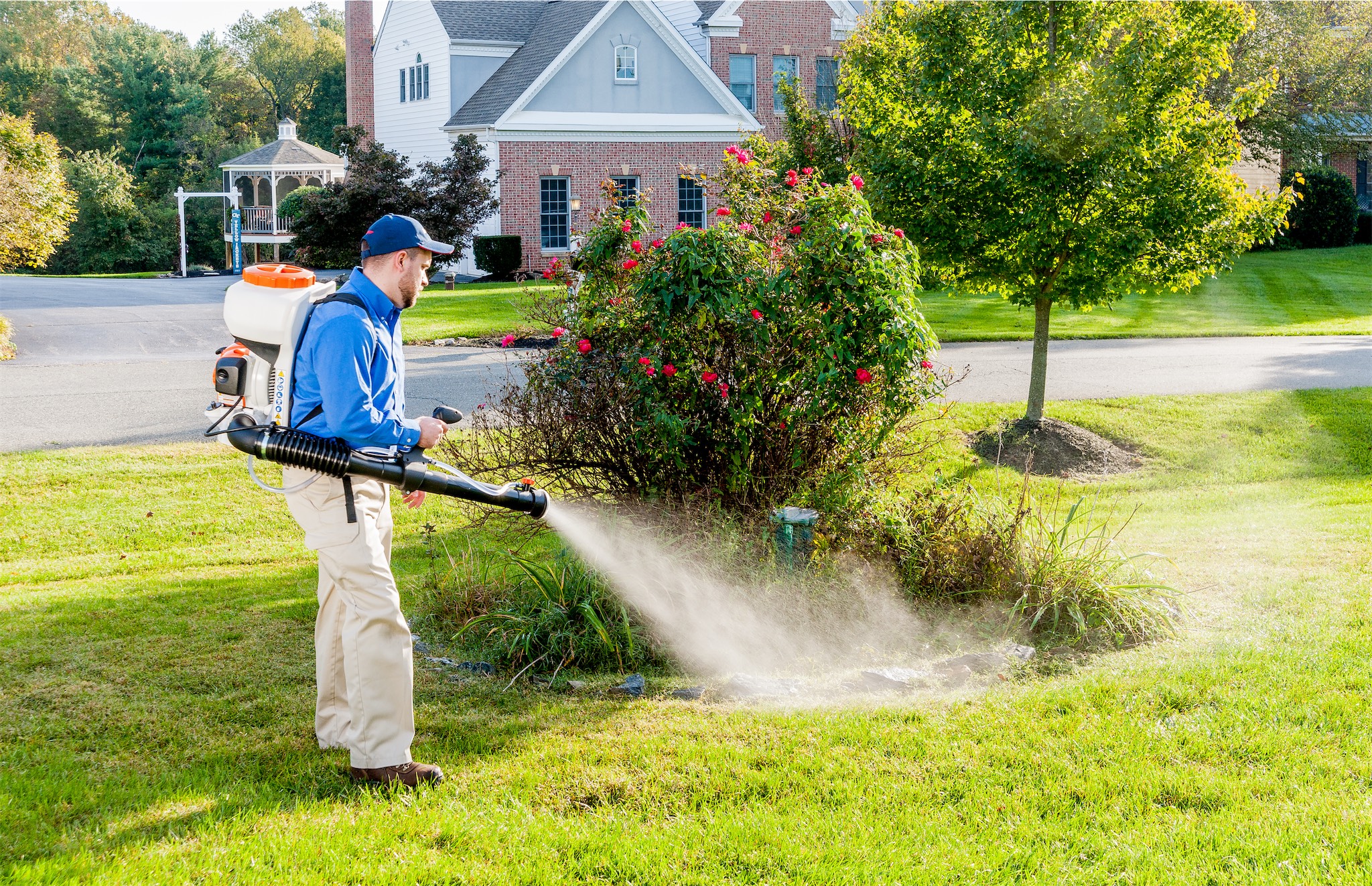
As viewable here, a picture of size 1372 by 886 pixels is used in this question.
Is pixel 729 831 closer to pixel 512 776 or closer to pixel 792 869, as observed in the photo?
pixel 792 869

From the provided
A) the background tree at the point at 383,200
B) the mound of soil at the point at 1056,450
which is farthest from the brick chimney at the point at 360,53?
the mound of soil at the point at 1056,450

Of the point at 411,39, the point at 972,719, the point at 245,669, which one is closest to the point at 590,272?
the point at 245,669

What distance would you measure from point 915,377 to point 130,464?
6.78m

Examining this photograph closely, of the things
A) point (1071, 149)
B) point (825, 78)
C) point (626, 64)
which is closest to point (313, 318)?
point (1071, 149)

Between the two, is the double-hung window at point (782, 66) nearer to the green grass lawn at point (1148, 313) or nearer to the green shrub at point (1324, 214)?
the green grass lawn at point (1148, 313)

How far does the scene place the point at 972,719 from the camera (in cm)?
497

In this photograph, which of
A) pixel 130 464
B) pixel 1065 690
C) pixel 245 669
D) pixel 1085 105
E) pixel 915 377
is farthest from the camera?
pixel 1085 105

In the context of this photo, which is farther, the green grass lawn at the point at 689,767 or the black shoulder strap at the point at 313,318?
the black shoulder strap at the point at 313,318

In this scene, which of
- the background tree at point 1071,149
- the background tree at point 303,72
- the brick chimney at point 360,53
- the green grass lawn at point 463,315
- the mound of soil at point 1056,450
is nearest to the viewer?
the background tree at point 1071,149

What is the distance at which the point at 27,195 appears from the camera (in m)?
18.2

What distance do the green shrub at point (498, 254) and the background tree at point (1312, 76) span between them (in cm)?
2148

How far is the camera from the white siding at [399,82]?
33.4 metres

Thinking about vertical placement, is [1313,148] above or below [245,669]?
above

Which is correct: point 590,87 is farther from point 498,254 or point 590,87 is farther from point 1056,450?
point 1056,450
